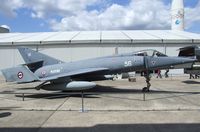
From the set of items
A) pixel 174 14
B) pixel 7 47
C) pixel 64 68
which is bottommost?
pixel 64 68

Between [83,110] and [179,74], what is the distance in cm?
2570

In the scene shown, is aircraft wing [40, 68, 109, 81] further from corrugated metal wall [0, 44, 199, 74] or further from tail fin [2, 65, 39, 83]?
corrugated metal wall [0, 44, 199, 74]

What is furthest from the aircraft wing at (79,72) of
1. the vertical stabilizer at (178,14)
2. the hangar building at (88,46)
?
the vertical stabilizer at (178,14)

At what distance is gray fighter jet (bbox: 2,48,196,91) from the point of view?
43.6ft

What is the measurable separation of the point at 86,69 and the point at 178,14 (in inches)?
1286

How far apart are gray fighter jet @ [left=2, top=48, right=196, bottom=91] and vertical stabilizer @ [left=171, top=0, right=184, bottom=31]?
101 feet

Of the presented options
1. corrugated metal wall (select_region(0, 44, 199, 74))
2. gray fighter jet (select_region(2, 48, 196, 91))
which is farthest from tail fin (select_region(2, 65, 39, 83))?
corrugated metal wall (select_region(0, 44, 199, 74))

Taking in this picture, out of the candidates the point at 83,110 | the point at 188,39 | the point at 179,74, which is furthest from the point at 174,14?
the point at 83,110

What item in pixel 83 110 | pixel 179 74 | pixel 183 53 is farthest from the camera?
pixel 179 74

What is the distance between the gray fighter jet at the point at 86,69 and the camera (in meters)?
13.3

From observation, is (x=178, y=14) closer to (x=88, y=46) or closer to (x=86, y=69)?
(x=88, y=46)

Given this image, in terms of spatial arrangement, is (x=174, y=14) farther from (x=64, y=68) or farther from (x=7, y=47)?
(x=64, y=68)

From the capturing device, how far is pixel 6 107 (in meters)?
9.86

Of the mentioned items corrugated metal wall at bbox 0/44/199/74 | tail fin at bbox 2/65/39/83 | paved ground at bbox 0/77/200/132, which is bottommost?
paved ground at bbox 0/77/200/132
